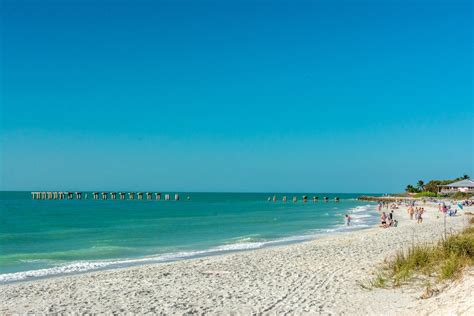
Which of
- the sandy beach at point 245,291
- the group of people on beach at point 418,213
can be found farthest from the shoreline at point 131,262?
the group of people on beach at point 418,213

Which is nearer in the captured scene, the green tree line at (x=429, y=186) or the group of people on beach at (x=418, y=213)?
the group of people on beach at (x=418, y=213)

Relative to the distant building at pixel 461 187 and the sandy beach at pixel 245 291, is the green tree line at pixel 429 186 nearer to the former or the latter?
the distant building at pixel 461 187

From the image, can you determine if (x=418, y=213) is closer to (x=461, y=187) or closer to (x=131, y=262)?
(x=131, y=262)

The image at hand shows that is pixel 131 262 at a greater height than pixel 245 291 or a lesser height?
lesser

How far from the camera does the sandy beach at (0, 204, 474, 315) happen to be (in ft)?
24.9

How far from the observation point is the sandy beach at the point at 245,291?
7.59 m

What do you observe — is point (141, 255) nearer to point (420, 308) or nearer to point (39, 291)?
point (39, 291)

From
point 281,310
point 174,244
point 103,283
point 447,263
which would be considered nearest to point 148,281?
point 103,283

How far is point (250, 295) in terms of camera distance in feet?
29.9

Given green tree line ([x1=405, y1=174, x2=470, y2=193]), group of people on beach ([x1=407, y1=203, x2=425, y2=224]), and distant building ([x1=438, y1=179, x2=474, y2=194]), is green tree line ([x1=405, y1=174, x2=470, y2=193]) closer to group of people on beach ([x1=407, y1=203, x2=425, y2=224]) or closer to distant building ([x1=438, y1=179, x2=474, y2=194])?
distant building ([x1=438, y1=179, x2=474, y2=194])

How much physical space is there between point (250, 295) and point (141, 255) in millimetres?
10131

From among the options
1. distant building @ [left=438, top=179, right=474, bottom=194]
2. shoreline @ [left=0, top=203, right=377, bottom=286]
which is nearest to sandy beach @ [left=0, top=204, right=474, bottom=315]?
shoreline @ [left=0, top=203, right=377, bottom=286]

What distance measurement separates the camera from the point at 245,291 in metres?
9.52

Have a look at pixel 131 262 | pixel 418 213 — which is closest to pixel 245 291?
pixel 131 262
